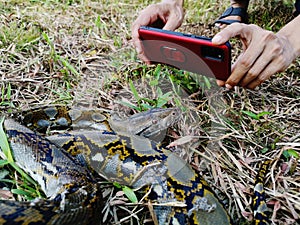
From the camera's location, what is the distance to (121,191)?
7.13 ft

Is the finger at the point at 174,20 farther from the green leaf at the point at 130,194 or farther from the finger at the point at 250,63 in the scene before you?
the green leaf at the point at 130,194

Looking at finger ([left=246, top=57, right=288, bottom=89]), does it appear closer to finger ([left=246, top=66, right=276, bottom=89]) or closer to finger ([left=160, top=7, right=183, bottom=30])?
finger ([left=246, top=66, right=276, bottom=89])

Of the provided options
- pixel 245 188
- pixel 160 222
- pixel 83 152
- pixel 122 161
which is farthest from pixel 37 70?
pixel 245 188

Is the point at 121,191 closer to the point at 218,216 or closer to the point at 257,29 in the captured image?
the point at 218,216

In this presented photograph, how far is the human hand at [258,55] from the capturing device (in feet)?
8.43

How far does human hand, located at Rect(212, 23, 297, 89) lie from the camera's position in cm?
257

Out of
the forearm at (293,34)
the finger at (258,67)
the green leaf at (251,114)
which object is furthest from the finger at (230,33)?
the green leaf at (251,114)

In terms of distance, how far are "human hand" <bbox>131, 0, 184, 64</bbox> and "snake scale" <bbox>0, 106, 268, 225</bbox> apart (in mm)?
823

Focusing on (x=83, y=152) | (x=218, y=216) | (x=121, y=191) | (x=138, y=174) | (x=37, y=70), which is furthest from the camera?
(x=37, y=70)

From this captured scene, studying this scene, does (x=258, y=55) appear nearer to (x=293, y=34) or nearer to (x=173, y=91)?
(x=293, y=34)

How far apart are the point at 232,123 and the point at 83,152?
116 centimetres

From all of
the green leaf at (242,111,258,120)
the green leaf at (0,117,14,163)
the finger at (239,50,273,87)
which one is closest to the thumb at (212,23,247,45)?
the finger at (239,50,273,87)

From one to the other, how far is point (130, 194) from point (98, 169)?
411 millimetres

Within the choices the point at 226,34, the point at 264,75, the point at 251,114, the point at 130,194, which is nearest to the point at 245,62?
the point at 264,75
